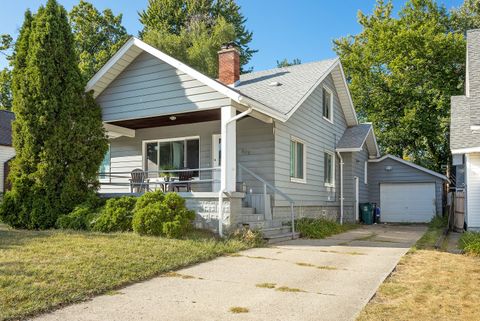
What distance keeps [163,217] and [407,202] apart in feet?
49.2

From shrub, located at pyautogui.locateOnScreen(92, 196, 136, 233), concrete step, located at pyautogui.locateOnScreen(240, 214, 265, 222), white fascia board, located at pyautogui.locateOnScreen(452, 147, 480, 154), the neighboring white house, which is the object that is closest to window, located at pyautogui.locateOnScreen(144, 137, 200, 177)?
concrete step, located at pyautogui.locateOnScreen(240, 214, 265, 222)

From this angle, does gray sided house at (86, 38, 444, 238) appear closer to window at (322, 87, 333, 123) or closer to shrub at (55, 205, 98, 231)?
window at (322, 87, 333, 123)

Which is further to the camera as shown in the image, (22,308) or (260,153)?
(260,153)

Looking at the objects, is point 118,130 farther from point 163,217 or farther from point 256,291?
point 256,291

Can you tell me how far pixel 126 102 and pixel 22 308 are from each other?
8.43 m

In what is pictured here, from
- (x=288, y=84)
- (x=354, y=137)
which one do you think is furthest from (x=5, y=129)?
(x=354, y=137)

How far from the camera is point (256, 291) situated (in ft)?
18.6

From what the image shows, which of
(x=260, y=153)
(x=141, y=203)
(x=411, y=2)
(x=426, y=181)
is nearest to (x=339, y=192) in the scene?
(x=426, y=181)

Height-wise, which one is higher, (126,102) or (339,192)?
(126,102)

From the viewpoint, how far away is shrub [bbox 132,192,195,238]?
29.6ft

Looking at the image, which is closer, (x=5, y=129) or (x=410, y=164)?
(x=410, y=164)

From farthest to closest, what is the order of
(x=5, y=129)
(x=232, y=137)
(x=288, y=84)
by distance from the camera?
(x=5, y=129) → (x=288, y=84) → (x=232, y=137)

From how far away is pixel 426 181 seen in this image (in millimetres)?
19953

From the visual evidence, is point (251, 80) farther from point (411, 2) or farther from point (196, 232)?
point (411, 2)
